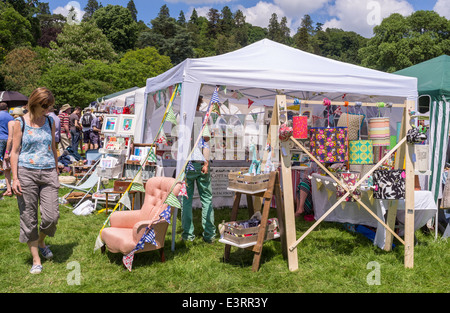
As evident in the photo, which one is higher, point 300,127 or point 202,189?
point 300,127

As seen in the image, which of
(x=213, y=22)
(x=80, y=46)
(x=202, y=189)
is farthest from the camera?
(x=213, y=22)

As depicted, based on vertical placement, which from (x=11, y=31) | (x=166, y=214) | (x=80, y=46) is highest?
(x=11, y=31)

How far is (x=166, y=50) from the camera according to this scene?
4425cm

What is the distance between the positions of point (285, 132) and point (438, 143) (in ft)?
8.83

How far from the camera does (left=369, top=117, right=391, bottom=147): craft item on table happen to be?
3867mm

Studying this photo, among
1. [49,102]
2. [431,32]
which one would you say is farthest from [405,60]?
[49,102]

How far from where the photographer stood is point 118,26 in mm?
46562

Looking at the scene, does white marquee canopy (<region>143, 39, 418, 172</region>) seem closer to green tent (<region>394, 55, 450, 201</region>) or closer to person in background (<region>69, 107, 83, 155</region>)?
green tent (<region>394, 55, 450, 201</region>)

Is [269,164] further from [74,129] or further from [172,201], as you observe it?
[74,129]

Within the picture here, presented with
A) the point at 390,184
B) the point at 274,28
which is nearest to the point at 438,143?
the point at 390,184

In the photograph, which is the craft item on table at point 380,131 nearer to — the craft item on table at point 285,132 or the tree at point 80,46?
the craft item on table at point 285,132

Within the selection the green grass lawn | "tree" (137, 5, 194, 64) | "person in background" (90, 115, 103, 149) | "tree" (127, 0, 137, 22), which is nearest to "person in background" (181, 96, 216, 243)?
the green grass lawn

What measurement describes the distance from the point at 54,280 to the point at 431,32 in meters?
31.3

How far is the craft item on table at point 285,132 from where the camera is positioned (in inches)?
133
